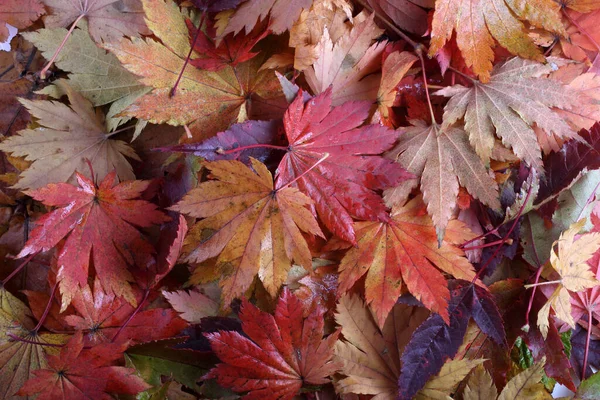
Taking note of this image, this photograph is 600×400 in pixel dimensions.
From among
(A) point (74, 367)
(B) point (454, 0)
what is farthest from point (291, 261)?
(B) point (454, 0)

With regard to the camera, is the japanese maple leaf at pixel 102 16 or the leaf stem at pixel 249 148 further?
the japanese maple leaf at pixel 102 16

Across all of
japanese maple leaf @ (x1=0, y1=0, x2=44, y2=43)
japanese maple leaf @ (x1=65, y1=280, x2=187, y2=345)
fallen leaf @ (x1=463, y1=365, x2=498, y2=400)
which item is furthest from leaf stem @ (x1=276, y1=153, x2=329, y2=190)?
japanese maple leaf @ (x1=0, y1=0, x2=44, y2=43)

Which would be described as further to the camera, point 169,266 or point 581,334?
point 581,334

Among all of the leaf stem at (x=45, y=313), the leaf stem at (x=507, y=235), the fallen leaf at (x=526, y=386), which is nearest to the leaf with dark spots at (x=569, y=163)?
the leaf stem at (x=507, y=235)

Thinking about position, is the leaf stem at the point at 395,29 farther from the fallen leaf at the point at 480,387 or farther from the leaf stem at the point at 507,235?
the fallen leaf at the point at 480,387

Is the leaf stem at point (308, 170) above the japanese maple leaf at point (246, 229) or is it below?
above

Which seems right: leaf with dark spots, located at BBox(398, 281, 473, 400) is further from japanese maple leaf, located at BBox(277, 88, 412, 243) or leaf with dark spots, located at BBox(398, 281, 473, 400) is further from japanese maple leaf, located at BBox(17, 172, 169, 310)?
japanese maple leaf, located at BBox(17, 172, 169, 310)

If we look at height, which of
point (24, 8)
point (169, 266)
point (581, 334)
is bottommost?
point (581, 334)

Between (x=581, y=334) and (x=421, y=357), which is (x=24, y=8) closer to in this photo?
(x=421, y=357)
